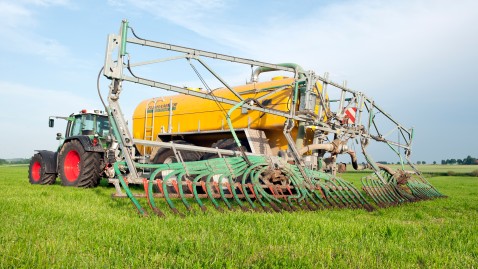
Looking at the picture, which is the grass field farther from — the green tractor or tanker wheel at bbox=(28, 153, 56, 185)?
tanker wheel at bbox=(28, 153, 56, 185)

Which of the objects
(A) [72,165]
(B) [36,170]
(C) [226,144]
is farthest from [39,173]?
(C) [226,144]

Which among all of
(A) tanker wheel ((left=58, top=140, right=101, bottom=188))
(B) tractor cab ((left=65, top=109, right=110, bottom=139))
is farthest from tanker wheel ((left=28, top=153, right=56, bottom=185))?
(B) tractor cab ((left=65, top=109, right=110, bottom=139))

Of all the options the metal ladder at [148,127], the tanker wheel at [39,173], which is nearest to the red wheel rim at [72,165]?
the tanker wheel at [39,173]

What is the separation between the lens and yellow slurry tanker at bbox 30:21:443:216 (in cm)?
685

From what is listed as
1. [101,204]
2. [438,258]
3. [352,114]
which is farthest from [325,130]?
[438,258]

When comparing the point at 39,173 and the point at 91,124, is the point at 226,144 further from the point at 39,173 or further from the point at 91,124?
the point at 39,173

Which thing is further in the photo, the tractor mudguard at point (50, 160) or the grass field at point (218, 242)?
the tractor mudguard at point (50, 160)

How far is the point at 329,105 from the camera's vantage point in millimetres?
10484

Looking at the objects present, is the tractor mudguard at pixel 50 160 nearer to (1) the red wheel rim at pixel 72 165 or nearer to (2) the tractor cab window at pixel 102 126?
(1) the red wheel rim at pixel 72 165

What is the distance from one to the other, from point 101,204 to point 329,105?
6.14 m

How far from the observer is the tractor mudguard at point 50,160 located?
12.6m

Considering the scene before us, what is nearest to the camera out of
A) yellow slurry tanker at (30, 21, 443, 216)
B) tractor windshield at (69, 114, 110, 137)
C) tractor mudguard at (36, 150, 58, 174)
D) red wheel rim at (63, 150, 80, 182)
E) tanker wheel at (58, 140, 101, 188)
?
yellow slurry tanker at (30, 21, 443, 216)

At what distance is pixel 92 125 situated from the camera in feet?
41.9

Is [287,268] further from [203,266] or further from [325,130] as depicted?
[325,130]
